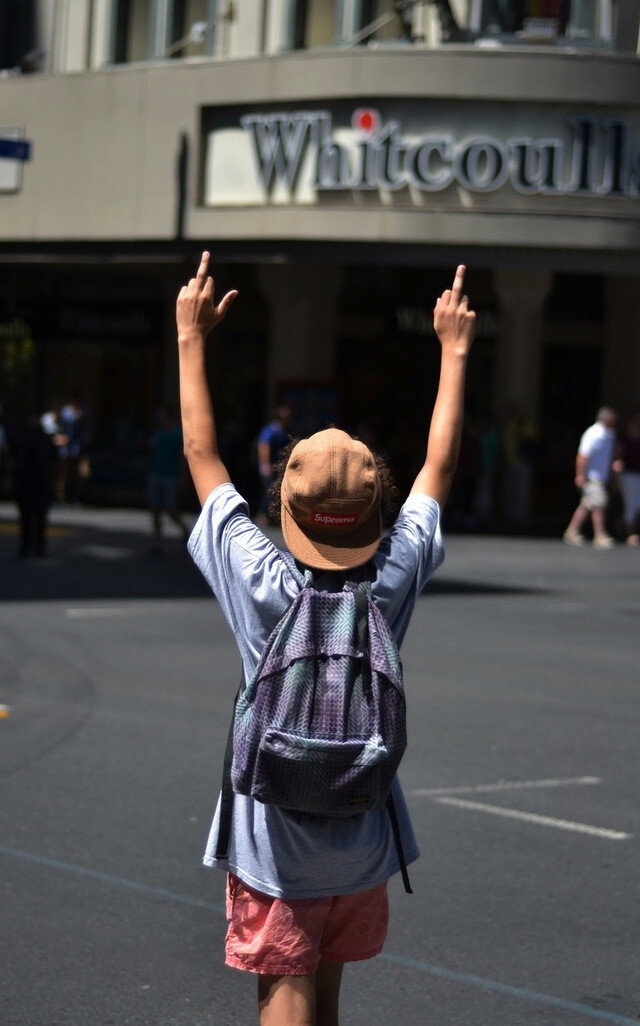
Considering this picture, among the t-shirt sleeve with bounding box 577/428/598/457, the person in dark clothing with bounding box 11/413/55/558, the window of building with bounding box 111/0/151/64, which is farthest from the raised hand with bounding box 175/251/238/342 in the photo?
the window of building with bounding box 111/0/151/64

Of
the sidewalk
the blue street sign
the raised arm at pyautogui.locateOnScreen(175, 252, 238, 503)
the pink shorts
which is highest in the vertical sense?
the blue street sign

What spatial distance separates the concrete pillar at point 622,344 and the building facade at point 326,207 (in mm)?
50

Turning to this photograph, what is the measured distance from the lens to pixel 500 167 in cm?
2705

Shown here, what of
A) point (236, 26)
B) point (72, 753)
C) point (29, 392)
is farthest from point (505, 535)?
point (72, 753)

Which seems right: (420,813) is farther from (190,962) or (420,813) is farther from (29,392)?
(29,392)

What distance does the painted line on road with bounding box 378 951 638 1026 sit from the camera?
4969 millimetres

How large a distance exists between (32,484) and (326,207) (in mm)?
9691

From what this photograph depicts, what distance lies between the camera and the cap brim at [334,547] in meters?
3.36

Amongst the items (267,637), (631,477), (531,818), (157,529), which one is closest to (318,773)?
(267,637)

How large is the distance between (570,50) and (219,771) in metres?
21.1

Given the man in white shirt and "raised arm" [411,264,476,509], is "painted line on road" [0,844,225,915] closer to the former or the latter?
"raised arm" [411,264,476,509]

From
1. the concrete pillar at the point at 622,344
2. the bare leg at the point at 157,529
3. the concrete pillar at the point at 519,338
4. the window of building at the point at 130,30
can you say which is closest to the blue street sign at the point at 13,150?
the bare leg at the point at 157,529

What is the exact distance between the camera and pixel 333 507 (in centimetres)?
337

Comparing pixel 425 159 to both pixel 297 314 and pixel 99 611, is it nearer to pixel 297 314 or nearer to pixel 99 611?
pixel 297 314
